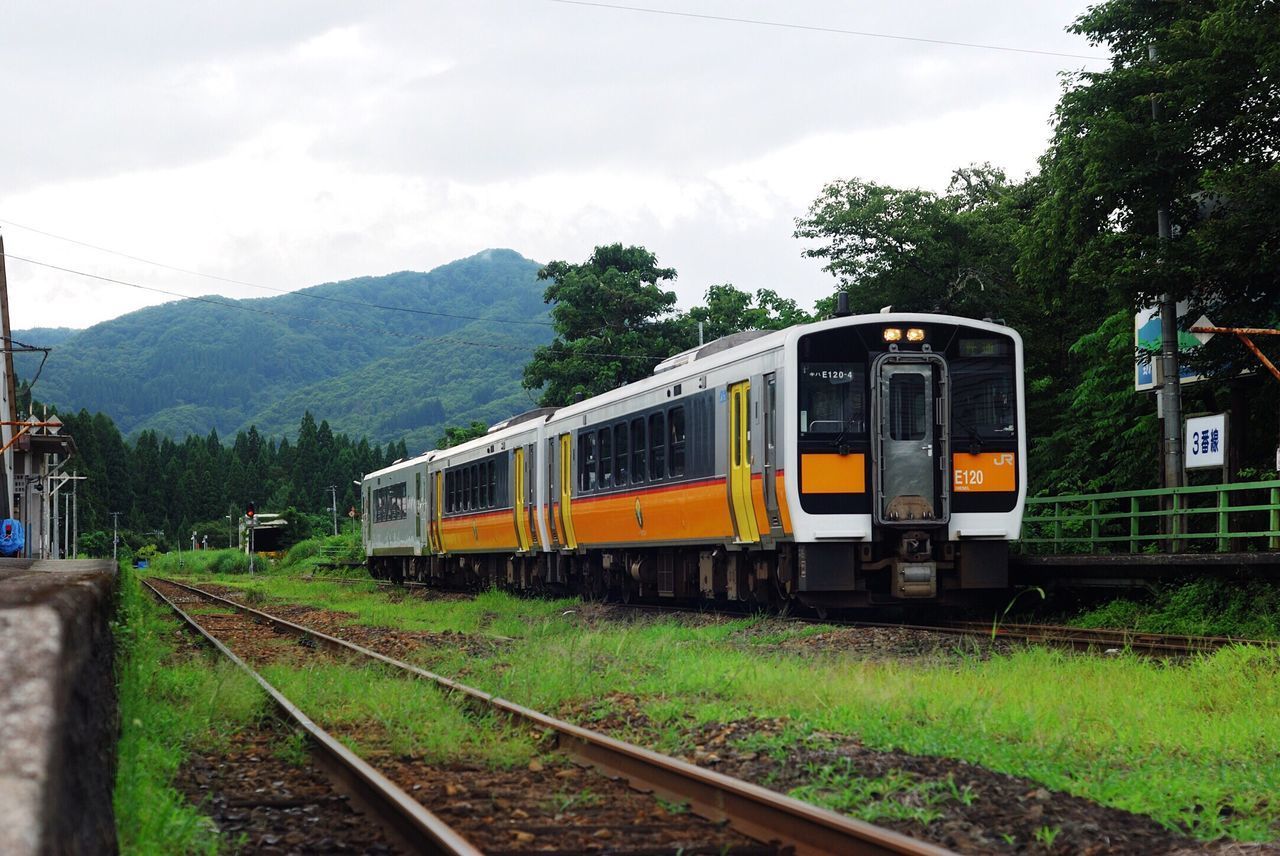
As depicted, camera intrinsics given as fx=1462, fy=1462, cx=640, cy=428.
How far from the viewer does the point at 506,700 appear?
1002 centimetres

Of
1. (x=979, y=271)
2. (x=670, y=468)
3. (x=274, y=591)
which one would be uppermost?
(x=979, y=271)

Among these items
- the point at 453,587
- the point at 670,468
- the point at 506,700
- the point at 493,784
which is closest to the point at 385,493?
the point at 453,587

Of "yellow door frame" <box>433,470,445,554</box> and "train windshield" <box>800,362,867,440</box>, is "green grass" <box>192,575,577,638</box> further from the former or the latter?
"train windshield" <box>800,362,867,440</box>

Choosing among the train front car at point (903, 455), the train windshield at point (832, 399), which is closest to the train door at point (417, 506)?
the train front car at point (903, 455)

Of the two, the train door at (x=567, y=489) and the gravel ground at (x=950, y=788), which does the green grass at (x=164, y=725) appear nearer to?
the gravel ground at (x=950, y=788)

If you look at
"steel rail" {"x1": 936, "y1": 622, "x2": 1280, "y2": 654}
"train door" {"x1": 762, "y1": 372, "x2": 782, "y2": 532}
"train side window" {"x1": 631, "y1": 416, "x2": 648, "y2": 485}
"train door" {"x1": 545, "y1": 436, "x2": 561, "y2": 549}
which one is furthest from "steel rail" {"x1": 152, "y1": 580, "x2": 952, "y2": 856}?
"train door" {"x1": 545, "y1": 436, "x2": 561, "y2": 549}

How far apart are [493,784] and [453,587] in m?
27.4

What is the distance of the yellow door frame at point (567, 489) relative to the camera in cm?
2327

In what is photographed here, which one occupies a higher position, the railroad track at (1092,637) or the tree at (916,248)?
the tree at (916,248)

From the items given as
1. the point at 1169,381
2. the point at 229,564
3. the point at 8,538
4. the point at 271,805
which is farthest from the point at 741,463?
the point at 229,564

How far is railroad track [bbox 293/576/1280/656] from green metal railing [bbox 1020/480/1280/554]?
189 centimetres

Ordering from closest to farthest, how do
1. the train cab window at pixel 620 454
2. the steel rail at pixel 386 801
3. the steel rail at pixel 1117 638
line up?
the steel rail at pixel 386 801 → the steel rail at pixel 1117 638 → the train cab window at pixel 620 454

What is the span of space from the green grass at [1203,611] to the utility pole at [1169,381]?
14.5 ft

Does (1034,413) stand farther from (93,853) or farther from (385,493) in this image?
(93,853)
